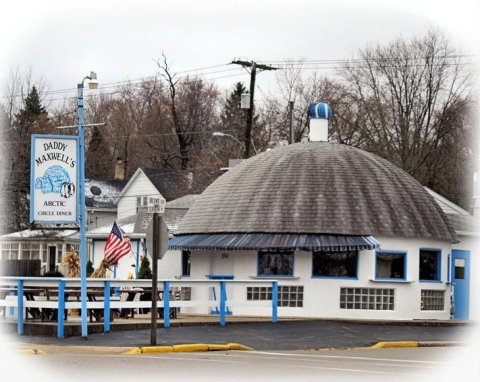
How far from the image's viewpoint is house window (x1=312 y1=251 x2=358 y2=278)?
34188mm

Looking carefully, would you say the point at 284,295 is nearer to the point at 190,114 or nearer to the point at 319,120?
the point at 319,120

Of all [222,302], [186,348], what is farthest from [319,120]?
[186,348]

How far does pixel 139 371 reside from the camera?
1830 centimetres

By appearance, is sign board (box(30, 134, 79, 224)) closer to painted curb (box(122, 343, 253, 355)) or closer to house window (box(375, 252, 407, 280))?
painted curb (box(122, 343, 253, 355))

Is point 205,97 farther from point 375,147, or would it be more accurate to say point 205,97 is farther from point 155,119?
point 375,147

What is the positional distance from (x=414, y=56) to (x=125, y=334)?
3792cm

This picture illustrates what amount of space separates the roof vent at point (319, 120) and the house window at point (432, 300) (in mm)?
6642

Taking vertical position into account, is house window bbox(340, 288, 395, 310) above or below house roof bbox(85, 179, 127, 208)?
below

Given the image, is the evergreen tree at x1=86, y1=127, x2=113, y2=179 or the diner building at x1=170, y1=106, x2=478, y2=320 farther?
the evergreen tree at x1=86, y1=127, x2=113, y2=179

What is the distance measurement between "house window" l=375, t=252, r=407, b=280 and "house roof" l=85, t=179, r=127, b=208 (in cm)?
4111

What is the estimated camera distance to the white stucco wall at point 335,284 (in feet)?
112

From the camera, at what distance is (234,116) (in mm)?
83688

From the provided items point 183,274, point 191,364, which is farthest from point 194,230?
point 191,364

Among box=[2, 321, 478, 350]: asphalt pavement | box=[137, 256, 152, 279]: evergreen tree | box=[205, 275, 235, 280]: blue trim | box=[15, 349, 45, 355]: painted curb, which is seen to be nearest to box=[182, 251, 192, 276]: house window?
box=[205, 275, 235, 280]: blue trim
